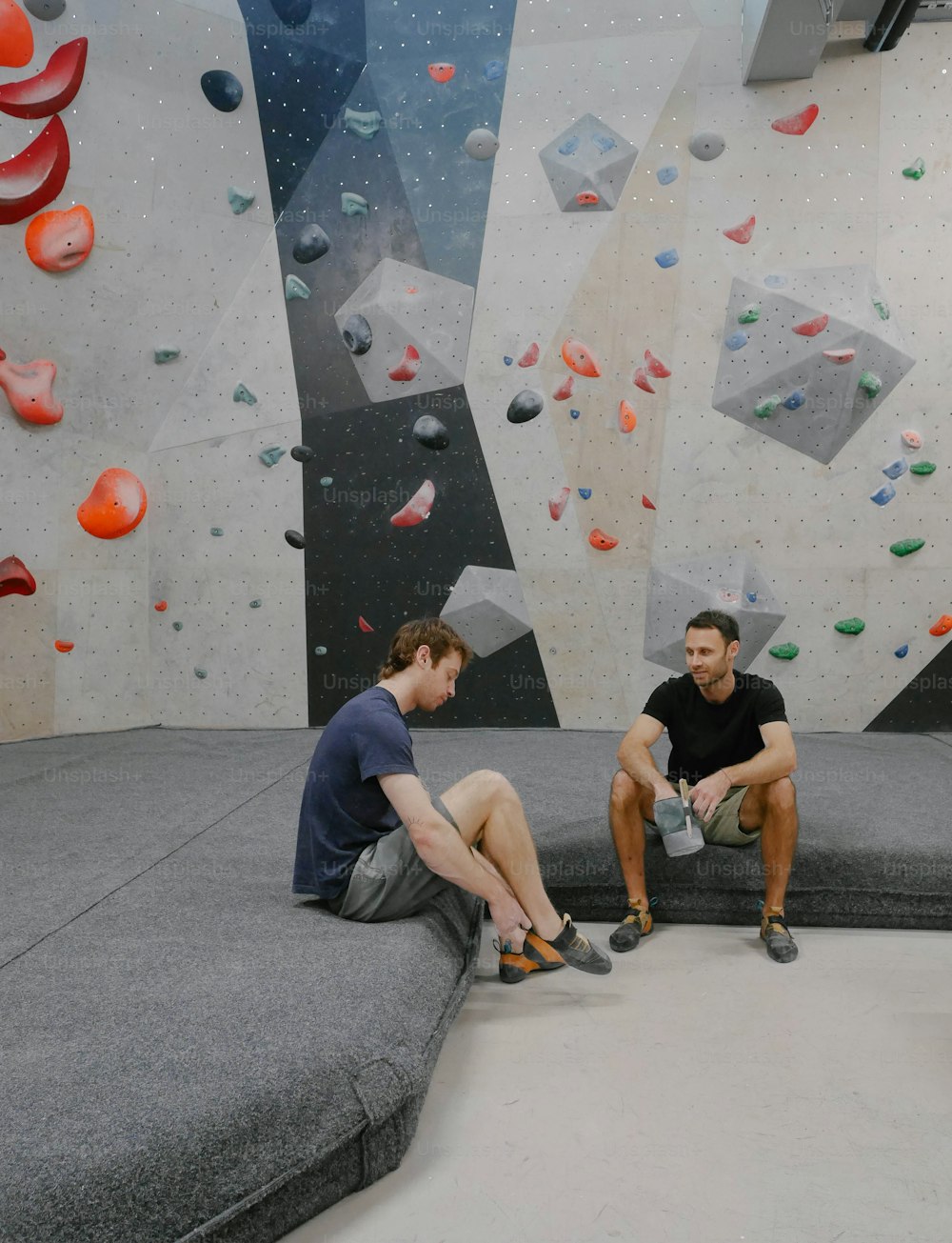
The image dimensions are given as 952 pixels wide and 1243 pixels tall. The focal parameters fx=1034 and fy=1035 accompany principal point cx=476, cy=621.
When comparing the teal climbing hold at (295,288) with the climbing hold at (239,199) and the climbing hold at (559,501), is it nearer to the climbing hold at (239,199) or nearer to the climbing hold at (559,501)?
the climbing hold at (239,199)

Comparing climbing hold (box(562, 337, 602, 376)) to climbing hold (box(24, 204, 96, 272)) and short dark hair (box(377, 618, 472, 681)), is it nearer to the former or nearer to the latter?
climbing hold (box(24, 204, 96, 272))

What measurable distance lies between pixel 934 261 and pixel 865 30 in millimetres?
1069

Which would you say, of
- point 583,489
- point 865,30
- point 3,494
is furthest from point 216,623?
point 865,30

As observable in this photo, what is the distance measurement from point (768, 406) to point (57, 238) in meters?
3.45

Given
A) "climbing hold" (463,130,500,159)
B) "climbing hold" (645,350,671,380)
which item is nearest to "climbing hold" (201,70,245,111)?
"climbing hold" (463,130,500,159)

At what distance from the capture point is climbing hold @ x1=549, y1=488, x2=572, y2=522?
4.96m

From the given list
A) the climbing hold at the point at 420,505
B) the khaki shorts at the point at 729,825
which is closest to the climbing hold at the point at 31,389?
the climbing hold at the point at 420,505

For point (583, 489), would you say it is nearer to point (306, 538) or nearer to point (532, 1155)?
point (306, 538)

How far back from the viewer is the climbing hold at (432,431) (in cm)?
500

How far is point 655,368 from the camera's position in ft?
16.1

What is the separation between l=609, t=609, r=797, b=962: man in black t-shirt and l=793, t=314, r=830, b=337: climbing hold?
239cm

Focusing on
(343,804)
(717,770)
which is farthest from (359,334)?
(343,804)

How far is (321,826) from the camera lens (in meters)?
2.32

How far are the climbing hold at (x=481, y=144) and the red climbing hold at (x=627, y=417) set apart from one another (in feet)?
4.41
